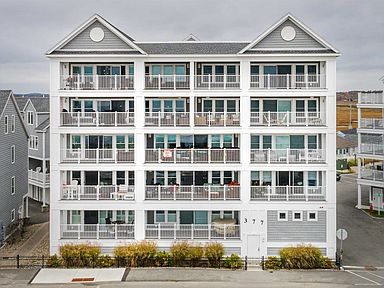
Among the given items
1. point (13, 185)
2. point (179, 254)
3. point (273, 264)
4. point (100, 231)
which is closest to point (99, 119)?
point (100, 231)

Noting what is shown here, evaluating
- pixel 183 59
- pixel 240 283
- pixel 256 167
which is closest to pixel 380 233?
pixel 256 167

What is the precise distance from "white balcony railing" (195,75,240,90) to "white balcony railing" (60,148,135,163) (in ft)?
18.7

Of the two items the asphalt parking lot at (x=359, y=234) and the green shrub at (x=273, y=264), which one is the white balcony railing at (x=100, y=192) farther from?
the asphalt parking lot at (x=359, y=234)

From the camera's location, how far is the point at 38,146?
164ft

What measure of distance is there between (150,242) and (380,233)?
661 inches

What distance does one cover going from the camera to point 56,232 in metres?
32.9

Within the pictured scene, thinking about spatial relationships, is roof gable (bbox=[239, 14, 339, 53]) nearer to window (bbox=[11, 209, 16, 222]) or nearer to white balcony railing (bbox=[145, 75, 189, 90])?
white balcony railing (bbox=[145, 75, 189, 90])

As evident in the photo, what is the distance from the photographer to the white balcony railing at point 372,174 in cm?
4716

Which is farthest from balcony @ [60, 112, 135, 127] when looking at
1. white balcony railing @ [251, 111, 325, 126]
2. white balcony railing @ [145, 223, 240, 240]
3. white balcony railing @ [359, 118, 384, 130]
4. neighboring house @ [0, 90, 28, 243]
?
white balcony railing @ [359, 118, 384, 130]

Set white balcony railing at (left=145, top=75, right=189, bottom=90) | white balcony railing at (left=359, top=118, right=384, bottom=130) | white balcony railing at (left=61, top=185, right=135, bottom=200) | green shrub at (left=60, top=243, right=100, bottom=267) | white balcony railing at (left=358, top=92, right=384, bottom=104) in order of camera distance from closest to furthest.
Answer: green shrub at (left=60, top=243, right=100, bottom=267) → white balcony railing at (left=61, top=185, right=135, bottom=200) → white balcony railing at (left=145, top=75, right=189, bottom=90) → white balcony railing at (left=358, top=92, right=384, bottom=104) → white balcony railing at (left=359, top=118, right=384, bottom=130)

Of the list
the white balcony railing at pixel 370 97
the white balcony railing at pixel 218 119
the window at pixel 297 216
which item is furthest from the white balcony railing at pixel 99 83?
the white balcony railing at pixel 370 97

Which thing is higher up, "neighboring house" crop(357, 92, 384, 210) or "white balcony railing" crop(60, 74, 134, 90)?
"white balcony railing" crop(60, 74, 134, 90)

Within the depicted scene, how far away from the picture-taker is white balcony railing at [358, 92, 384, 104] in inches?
1861

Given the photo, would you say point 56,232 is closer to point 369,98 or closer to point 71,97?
point 71,97
